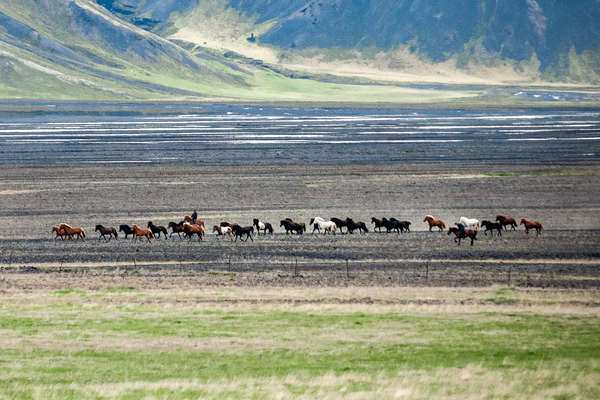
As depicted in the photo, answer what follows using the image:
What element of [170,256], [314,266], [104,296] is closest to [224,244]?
[170,256]

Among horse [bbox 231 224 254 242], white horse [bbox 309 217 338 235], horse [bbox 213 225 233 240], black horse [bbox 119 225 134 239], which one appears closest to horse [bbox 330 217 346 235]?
white horse [bbox 309 217 338 235]

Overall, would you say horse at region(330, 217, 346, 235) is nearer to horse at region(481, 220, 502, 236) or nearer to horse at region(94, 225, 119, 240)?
horse at region(481, 220, 502, 236)

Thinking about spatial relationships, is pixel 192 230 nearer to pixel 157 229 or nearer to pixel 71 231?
pixel 157 229

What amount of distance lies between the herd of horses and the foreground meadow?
9.74m

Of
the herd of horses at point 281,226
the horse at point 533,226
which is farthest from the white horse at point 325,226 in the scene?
the horse at point 533,226

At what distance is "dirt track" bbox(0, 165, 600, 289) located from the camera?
1271 inches

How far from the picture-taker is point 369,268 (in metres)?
33.3

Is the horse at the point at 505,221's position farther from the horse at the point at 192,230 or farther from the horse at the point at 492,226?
the horse at the point at 192,230

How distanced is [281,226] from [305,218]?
9.89 ft

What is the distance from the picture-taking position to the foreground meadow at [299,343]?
1809 cm

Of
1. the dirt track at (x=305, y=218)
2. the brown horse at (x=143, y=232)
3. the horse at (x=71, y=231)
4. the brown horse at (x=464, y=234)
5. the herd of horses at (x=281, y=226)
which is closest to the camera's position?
the dirt track at (x=305, y=218)

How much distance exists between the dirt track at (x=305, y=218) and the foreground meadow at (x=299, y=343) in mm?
2896

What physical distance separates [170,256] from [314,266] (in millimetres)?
6291

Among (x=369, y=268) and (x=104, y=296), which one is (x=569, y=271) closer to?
(x=369, y=268)
